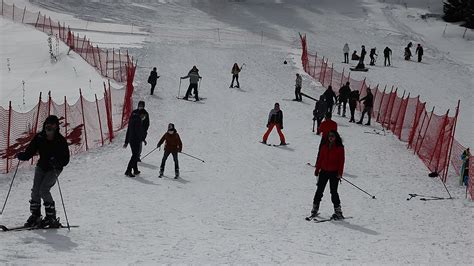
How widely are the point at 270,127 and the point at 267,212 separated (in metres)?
8.50

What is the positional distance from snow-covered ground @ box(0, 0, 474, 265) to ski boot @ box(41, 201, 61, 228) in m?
0.20

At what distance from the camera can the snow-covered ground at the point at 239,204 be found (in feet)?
29.5

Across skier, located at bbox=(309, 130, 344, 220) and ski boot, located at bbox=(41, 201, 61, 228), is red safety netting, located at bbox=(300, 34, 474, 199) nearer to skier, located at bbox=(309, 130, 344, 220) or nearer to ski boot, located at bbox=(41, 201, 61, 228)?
skier, located at bbox=(309, 130, 344, 220)

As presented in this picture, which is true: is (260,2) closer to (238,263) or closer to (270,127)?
(270,127)

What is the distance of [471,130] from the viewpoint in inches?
1038

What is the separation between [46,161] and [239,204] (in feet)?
15.2

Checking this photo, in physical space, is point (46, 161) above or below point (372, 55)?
below

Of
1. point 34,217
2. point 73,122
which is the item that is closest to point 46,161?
point 34,217

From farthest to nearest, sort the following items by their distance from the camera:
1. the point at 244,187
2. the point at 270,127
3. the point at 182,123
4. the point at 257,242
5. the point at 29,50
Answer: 1. the point at 29,50
2. the point at 182,123
3. the point at 270,127
4. the point at 244,187
5. the point at 257,242

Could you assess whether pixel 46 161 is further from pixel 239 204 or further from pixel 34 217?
pixel 239 204

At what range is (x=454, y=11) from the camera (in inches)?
2280

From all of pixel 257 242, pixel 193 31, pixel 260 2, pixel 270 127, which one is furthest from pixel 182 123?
pixel 260 2

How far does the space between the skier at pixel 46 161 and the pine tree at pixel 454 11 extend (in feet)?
176

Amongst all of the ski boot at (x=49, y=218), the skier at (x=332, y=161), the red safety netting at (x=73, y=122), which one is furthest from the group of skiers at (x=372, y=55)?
the ski boot at (x=49, y=218)
